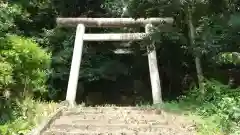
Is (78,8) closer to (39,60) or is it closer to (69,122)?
(39,60)

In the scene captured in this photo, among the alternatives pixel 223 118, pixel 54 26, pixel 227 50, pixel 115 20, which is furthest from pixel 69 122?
pixel 54 26

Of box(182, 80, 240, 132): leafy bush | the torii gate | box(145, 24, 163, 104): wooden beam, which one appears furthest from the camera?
the torii gate

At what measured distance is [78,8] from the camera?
13.6 meters

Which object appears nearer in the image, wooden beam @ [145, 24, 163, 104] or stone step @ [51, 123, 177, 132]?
stone step @ [51, 123, 177, 132]

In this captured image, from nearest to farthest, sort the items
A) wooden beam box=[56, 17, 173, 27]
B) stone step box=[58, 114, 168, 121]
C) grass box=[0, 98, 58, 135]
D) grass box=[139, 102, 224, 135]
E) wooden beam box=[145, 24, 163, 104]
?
grass box=[139, 102, 224, 135] → grass box=[0, 98, 58, 135] → stone step box=[58, 114, 168, 121] → wooden beam box=[145, 24, 163, 104] → wooden beam box=[56, 17, 173, 27]

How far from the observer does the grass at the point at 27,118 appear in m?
6.31

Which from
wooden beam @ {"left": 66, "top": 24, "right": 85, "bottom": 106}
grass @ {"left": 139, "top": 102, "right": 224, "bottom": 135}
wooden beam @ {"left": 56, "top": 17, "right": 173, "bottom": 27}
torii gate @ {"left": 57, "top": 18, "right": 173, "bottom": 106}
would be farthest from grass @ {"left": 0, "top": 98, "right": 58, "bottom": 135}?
wooden beam @ {"left": 56, "top": 17, "right": 173, "bottom": 27}

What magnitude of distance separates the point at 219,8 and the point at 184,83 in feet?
12.2

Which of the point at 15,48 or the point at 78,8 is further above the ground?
the point at 78,8

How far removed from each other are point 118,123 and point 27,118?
1.79 m

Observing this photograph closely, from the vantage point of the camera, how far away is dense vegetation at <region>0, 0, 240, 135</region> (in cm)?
816

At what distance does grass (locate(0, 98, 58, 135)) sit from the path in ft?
1.13

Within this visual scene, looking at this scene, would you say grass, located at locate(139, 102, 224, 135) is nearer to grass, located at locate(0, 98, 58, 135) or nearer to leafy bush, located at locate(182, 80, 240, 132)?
leafy bush, located at locate(182, 80, 240, 132)

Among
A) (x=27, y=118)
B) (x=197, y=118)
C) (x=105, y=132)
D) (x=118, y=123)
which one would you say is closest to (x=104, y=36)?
(x=27, y=118)
